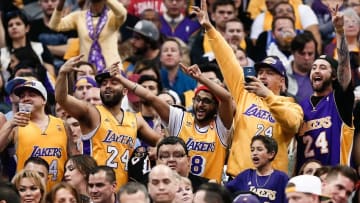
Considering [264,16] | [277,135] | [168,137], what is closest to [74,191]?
[168,137]

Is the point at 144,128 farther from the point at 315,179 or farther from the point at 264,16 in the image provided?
the point at 264,16

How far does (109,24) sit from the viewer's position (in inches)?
747

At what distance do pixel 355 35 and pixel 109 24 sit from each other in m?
3.32

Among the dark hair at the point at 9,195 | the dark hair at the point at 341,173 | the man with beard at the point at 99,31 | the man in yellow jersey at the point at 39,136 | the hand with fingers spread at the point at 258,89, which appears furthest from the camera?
the man with beard at the point at 99,31

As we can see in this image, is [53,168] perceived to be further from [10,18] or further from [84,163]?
[10,18]

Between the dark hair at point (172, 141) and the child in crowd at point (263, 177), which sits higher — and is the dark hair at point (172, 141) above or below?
above

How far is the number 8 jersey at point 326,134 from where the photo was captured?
15516mm

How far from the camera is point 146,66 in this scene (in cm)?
1872

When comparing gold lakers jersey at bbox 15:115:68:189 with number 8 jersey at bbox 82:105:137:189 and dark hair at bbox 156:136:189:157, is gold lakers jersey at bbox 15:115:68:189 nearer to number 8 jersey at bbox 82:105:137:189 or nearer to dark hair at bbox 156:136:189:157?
number 8 jersey at bbox 82:105:137:189

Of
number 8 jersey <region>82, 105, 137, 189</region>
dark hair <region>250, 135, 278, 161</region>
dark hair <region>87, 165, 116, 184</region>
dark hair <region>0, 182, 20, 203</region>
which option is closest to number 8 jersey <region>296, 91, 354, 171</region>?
dark hair <region>250, 135, 278, 161</region>

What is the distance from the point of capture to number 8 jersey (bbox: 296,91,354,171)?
1552cm

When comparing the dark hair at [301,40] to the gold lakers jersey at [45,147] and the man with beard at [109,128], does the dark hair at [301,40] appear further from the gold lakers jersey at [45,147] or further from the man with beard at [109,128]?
the gold lakers jersey at [45,147]

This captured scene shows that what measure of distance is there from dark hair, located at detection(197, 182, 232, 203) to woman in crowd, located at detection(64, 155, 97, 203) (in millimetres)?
1907

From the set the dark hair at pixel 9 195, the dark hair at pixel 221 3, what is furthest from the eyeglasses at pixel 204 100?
the dark hair at pixel 221 3
